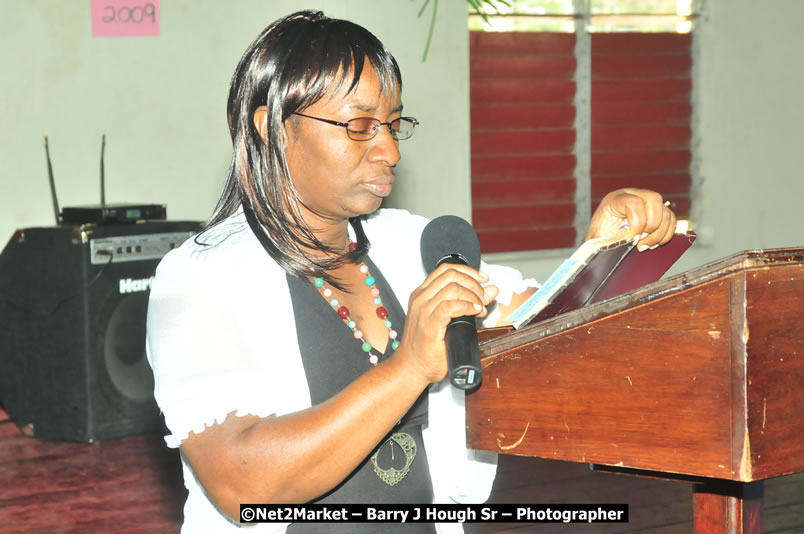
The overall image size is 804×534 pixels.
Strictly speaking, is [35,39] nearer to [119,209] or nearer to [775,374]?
[119,209]

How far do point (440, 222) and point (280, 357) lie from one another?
28 centimetres

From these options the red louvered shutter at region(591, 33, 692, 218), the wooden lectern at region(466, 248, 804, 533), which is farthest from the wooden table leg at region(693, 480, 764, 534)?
the red louvered shutter at region(591, 33, 692, 218)

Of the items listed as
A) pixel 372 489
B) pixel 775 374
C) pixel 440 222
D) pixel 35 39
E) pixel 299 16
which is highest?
pixel 35 39

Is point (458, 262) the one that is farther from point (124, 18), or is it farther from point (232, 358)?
point (124, 18)

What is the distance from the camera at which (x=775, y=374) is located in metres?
0.92

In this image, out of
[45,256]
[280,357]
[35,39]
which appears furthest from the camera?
[35,39]

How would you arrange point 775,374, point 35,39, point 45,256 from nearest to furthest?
point 775,374 → point 45,256 → point 35,39

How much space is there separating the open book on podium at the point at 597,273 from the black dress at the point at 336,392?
0.83 ft

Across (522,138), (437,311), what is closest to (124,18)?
(522,138)

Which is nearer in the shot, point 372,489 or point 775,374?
point 775,374

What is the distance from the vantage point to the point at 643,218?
4.41ft

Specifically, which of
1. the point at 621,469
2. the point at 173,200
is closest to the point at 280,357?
the point at 621,469

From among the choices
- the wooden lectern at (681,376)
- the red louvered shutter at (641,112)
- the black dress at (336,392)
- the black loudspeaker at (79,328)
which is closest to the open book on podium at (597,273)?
the wooden lectern at (681,376)

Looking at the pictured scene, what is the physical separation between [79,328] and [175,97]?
3.80 ft
